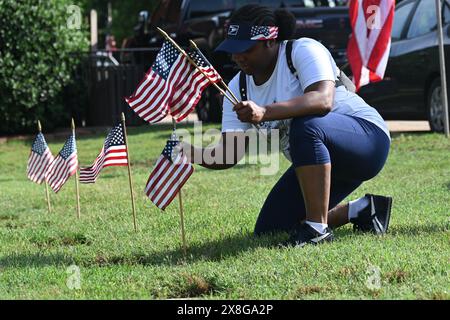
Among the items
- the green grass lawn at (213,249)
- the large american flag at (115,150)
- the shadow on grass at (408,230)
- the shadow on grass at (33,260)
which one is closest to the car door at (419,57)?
the green grass lawn at (213,249)

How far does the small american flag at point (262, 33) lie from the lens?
5.84 m

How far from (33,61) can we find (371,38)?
5.97m

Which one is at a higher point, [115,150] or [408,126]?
[115,150]

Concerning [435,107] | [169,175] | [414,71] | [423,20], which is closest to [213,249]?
[169,175]

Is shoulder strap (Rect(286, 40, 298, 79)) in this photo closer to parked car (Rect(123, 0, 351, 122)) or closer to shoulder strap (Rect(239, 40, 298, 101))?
shoulder strap (Rect(239, 40, 298, 101))

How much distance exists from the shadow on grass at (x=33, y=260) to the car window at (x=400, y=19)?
311 inches

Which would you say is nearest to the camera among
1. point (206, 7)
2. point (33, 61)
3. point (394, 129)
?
point (394, 129)

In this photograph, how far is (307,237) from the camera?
5.86m

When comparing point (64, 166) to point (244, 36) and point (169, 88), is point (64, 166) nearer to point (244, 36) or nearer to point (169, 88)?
point (169, 88)

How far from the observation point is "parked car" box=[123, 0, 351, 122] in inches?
573

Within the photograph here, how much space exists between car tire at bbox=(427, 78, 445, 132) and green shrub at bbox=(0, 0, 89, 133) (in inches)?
238

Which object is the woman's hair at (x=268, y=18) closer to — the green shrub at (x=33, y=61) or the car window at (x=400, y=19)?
the car window at (x=400, y=19)
